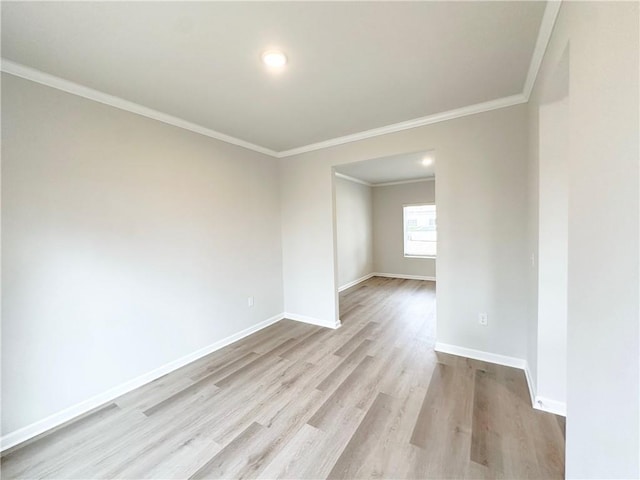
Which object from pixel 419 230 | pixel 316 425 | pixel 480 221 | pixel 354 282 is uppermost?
pixel 480 221

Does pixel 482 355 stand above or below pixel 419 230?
below

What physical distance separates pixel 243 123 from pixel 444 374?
316cm

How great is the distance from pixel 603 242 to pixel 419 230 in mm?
5979

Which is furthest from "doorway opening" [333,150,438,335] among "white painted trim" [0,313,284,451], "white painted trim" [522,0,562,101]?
"white painted trim" [522,0,562,101]

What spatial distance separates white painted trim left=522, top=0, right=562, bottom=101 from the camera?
1.32 m

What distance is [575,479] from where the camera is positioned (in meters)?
1.08

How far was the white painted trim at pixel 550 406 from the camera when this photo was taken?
1.82m

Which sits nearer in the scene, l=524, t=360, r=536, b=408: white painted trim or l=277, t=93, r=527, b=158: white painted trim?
l=524, t=360, r=536, b=408: white painted trim

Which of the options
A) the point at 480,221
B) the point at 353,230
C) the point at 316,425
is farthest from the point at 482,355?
the point at 353,230

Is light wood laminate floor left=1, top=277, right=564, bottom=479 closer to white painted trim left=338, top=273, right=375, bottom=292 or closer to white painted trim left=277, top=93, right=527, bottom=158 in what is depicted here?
white painted trim left=277, top=93, right=527, bottom=158

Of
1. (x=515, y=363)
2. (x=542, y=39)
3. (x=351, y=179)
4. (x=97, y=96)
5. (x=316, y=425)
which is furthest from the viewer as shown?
(x=351, y=179)

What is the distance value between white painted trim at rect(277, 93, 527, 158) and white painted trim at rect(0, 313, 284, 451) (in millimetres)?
2671

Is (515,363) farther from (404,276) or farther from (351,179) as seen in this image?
(351,179)

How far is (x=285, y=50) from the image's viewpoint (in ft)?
5.38
